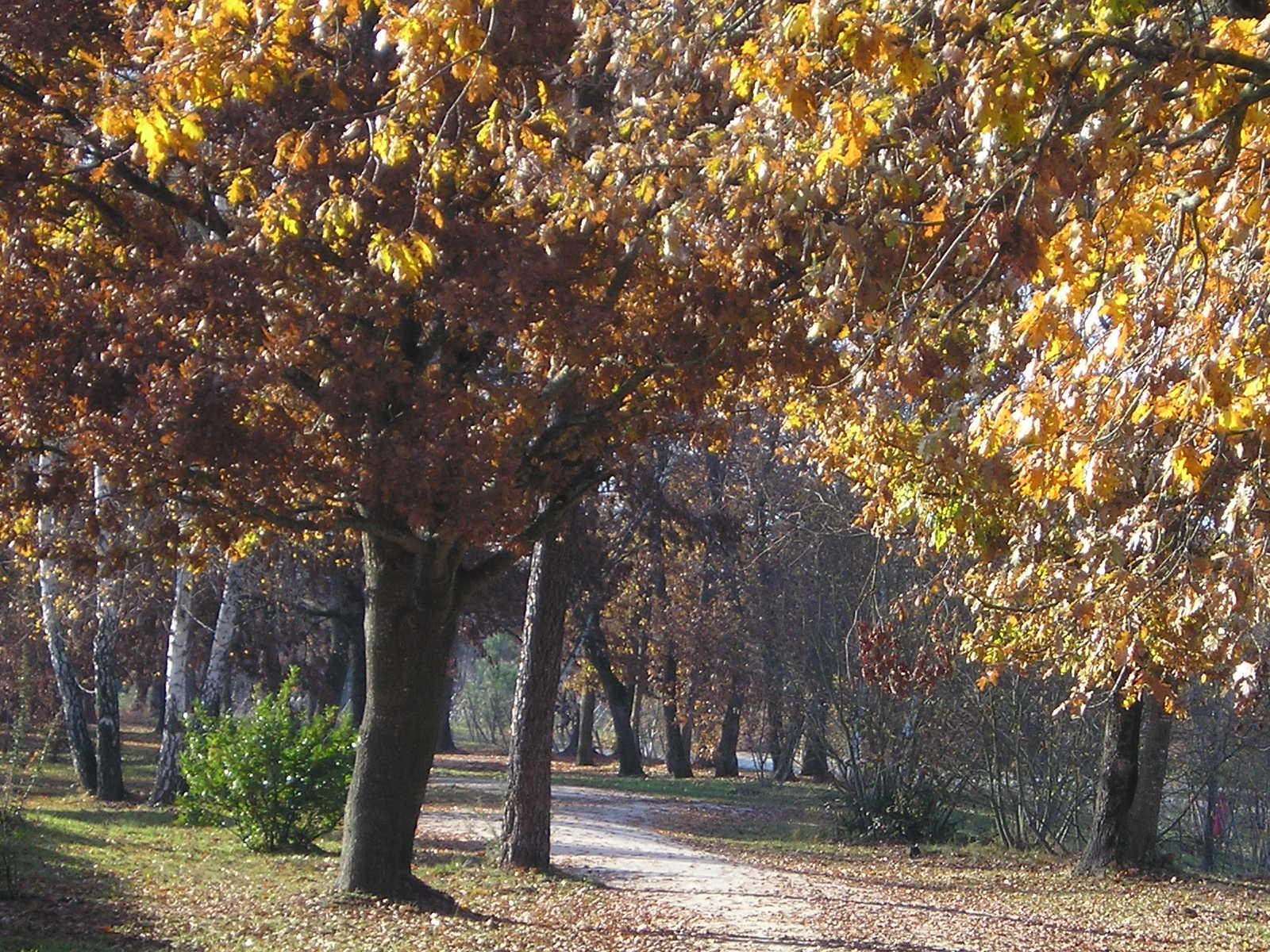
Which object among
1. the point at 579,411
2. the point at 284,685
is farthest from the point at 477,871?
the point at 579,411

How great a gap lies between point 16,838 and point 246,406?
6465mm

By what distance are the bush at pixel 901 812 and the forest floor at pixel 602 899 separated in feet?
2.06

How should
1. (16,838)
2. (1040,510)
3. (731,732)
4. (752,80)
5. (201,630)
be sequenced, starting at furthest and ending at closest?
(731,732) → (201,630) → (16,838) → (1040,510) → (752,80)

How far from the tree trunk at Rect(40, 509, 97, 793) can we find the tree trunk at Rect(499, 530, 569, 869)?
8.08 metres

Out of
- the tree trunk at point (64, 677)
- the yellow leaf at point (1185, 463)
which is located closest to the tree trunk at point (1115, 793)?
the yellow leaf at point (1185, 463)

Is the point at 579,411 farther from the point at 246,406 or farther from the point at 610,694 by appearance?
the point at 610,694

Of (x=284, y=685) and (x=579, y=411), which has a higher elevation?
(x=579, y=411)

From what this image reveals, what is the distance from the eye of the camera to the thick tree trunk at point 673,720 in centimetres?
3206

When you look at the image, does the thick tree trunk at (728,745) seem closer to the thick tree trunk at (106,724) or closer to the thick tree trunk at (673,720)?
the thick tree trunk at (673,720)

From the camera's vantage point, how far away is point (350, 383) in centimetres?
868

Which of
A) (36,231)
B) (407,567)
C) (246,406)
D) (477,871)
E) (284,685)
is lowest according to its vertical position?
(477,871)

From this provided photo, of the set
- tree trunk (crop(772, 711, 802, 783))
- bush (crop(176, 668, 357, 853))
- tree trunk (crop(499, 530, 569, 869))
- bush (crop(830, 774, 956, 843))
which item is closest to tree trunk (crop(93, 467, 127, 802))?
bush (crop(176, 668, 357, 853))

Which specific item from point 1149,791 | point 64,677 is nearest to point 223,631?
point 64,677

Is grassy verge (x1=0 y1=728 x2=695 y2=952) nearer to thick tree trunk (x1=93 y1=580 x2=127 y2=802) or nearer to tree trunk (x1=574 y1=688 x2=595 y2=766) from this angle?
thick tree trunk (x1=93 y1=580 x2=127 y2=802)
